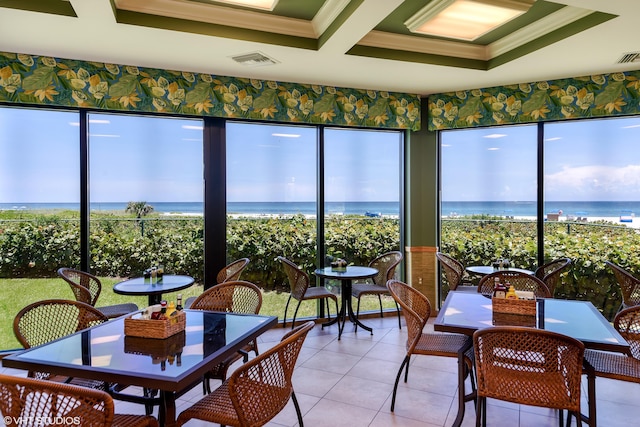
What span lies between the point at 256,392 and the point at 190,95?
138 inches

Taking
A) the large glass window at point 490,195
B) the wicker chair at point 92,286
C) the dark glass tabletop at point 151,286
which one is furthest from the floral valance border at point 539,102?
the wicker chair at point 92,286

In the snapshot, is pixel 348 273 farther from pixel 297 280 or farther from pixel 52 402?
pixel 52 402

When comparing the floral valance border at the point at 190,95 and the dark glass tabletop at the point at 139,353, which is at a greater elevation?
the floral valance border at the point at 190,95

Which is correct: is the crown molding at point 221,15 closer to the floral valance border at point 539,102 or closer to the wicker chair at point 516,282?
the floral valance border at point 539,102

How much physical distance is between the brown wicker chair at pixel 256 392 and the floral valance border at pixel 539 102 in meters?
4.04

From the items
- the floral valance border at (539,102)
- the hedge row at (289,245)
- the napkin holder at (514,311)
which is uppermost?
the floral valance border at (539,102)

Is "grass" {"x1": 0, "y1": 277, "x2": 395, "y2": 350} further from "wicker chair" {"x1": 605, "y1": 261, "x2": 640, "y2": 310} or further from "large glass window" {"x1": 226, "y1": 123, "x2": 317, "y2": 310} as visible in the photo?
→ "wicker chair" {"x1": 605, "y1": 261, "x2": 640, "y2": 310}

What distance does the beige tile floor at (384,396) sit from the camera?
8.93ft

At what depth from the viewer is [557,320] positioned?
8.38ft

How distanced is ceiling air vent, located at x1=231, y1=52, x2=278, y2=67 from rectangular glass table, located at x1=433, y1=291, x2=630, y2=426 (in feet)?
9.20

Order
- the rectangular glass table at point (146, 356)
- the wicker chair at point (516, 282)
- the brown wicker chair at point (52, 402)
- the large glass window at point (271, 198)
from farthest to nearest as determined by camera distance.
→ the large glass window at point (271, 198)
the wicker chair at point (516, 282)
the rectangular glass table at point (146, 356)
the brown wicker chair at point (52, 402)

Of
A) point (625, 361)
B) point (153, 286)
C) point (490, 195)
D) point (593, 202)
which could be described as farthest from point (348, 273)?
point (593, 202)

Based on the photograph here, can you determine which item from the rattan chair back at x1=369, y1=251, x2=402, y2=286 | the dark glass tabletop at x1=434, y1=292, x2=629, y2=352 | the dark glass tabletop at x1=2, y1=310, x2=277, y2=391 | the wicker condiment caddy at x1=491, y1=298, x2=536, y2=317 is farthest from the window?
the wicker condiment caddy at x1=491, y1=298, x2=536, y2=317

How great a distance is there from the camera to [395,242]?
5.59 meters
